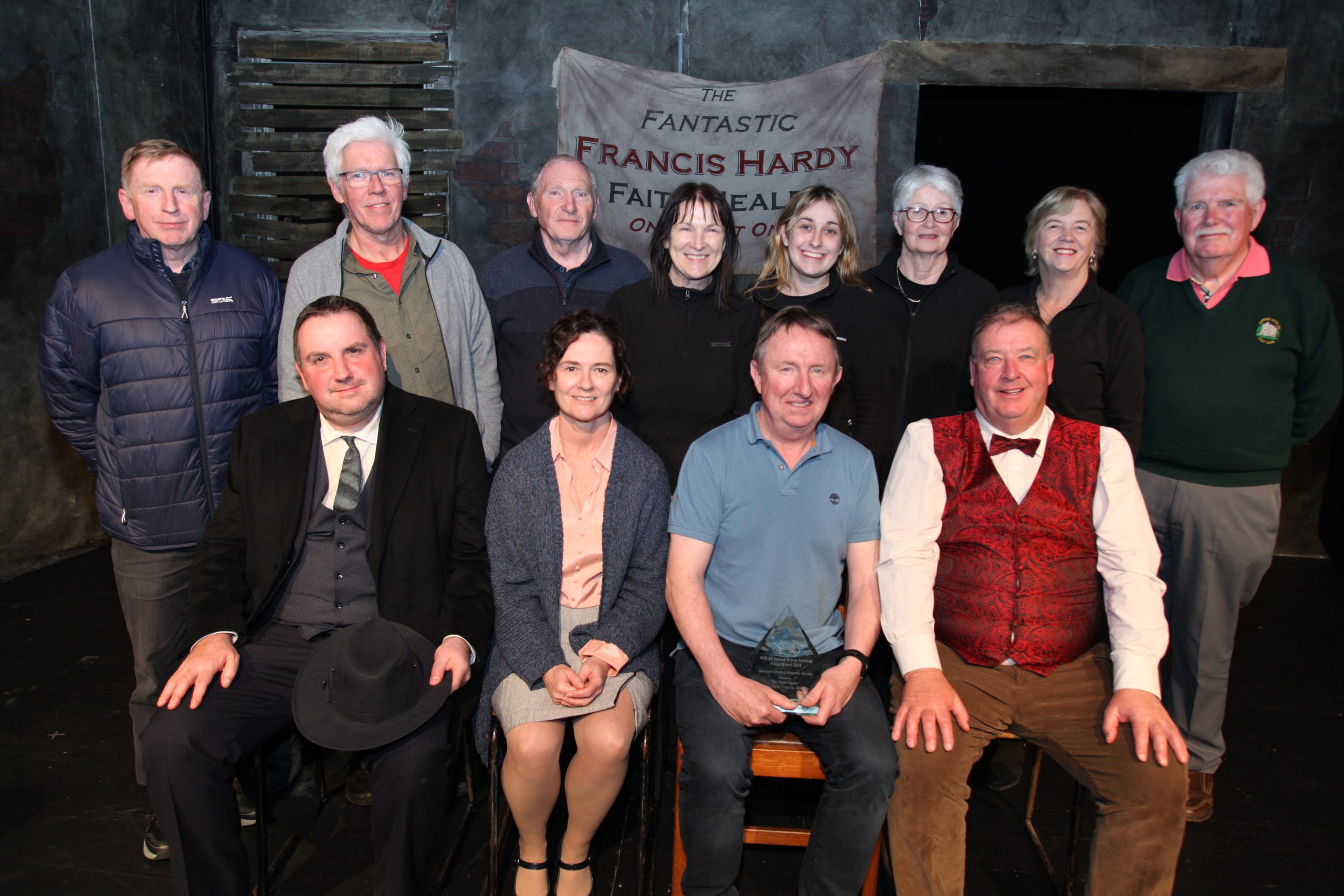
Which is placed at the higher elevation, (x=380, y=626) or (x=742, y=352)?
(x=742, y=352)

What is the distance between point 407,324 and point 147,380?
2.45 feet

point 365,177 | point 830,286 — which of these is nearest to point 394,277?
point 365,177

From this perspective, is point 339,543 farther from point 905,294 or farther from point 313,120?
point 313,120

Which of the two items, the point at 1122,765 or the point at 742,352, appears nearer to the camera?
the point at 1122,765

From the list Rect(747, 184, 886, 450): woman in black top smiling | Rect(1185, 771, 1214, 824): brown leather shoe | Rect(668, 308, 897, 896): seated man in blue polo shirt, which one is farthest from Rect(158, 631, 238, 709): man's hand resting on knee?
Rect(1185, 771, 1214, 824): brown leather shoe

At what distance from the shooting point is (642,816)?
2203 millimetres

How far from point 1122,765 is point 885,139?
3.93m

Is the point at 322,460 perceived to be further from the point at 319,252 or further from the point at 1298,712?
the point at 1298,712

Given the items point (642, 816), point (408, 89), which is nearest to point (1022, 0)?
point (408, 89)

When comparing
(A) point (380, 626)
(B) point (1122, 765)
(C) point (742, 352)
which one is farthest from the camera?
(C) point (742, 352)

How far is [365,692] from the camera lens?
2.02 meters

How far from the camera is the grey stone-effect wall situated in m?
4.24

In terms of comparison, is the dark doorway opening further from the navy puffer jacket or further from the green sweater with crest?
the navy puffer jacket

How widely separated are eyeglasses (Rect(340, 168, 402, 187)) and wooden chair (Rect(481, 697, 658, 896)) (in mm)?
1649
